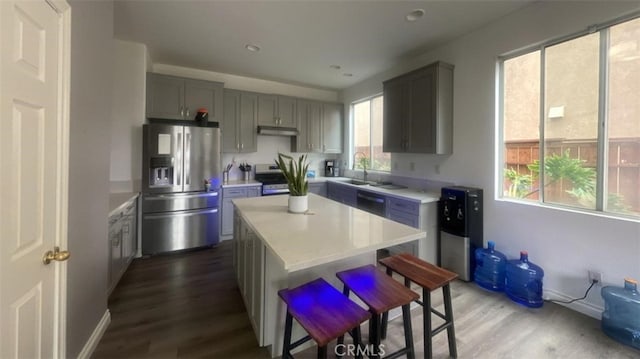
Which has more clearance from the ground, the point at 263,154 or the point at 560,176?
the point at 263,154

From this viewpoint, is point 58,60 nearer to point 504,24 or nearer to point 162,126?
point 162,126

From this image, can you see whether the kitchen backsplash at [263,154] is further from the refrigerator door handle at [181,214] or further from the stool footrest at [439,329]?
the stool footrest at [439,329]

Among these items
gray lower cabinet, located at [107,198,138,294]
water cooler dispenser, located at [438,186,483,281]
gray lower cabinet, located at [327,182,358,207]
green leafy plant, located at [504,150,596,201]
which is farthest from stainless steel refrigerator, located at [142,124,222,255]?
green leafy plant, located at [504,150,596,201]

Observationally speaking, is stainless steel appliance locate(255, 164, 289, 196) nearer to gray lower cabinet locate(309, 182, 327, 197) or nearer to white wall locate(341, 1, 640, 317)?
gray lower cabinet locate(309, 182, 327, 197)

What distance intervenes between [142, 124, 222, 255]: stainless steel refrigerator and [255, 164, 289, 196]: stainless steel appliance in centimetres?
84

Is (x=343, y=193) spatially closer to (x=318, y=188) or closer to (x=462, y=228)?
(x=318, y=188)

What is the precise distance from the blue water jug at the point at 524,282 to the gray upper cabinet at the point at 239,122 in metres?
3.88

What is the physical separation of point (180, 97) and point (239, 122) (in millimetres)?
921

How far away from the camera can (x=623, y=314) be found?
1854mm

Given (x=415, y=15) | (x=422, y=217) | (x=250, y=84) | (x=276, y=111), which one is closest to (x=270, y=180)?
(x=276, y=111)

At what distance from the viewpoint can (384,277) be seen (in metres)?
1.65

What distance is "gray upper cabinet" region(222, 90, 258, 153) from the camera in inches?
167

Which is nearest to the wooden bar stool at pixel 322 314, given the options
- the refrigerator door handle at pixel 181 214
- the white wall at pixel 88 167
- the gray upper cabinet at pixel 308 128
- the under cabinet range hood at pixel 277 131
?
the white wall at pixel 88 167

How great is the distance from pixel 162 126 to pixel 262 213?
A: 2.29m
